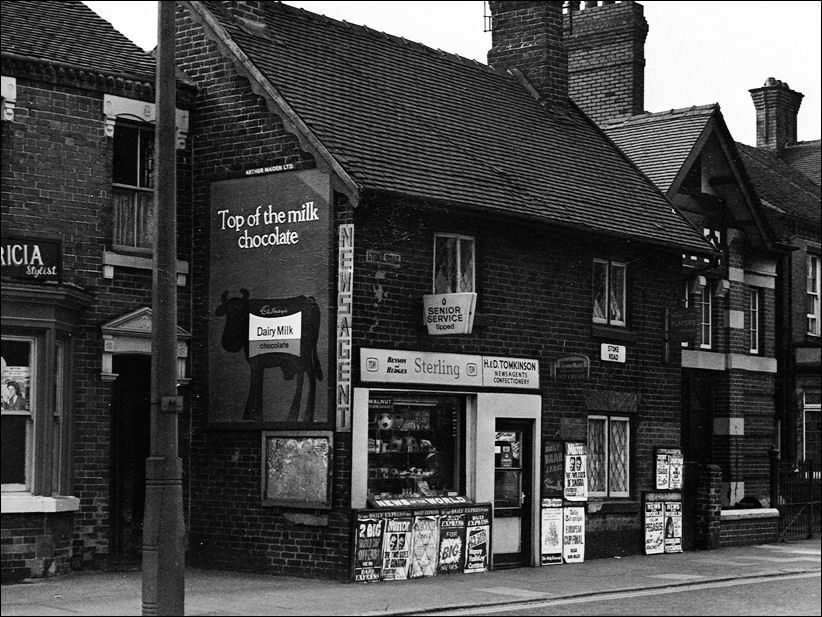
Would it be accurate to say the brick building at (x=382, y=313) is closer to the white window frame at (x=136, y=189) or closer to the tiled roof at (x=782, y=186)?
the white window frame at (x=136, y=189)

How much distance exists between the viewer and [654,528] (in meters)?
22.2

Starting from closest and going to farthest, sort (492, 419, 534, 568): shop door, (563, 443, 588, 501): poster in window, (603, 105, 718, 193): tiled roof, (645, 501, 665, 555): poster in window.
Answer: (492, 419, 534, 568): shop door → (563, 443, 588, 501): poster in window → (645, 501, 665, 555): poster in window → (603, 105, 718, 193): tiled roof

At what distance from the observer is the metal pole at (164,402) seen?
1280 centimetres

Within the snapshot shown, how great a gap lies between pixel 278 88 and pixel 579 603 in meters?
7.67

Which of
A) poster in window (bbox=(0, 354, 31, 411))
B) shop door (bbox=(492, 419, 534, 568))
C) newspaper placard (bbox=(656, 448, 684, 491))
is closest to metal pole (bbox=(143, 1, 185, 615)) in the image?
poster in window (bbox=(0, 354, 31, 411))

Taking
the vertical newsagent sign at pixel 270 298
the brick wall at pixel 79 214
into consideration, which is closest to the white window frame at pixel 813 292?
the vertical newsagent sign at pixel 270 298

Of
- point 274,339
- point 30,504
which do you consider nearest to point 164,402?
point 30,504

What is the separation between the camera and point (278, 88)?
1828 centimetres

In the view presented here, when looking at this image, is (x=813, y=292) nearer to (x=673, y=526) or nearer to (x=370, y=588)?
(x=673, y=526)

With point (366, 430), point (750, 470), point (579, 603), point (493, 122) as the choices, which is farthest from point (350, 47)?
point (750, 470)

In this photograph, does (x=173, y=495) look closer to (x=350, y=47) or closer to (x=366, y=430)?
(x=366, y=430)

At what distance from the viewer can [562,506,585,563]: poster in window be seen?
20.3m

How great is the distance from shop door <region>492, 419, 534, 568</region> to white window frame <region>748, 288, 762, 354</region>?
32.5 feet

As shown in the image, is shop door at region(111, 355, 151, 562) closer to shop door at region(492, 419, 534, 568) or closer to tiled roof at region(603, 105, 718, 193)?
shop door at region(492, 419, 534, 568)
